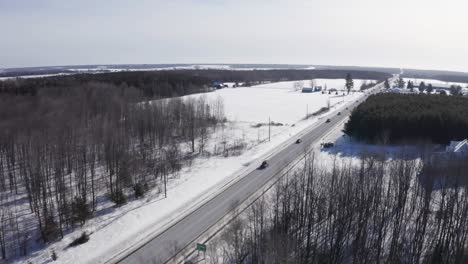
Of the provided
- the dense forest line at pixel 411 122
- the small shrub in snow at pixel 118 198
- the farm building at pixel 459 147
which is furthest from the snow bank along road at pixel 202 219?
the farm building at pixel 459 147

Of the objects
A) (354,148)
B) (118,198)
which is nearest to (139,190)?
(118,198)

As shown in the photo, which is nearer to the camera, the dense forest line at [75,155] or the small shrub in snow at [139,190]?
the dense forest line at [75,155]

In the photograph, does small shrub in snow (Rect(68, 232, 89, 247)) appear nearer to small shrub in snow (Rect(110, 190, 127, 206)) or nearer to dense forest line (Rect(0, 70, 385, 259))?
dense forest line (Rect(0, 70, 385, 259))

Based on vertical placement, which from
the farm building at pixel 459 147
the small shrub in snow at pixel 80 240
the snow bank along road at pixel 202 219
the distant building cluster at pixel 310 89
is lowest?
the small shrub in snow at pixel 80 240

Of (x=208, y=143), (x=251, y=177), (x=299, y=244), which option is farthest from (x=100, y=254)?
(x=208, y=143)

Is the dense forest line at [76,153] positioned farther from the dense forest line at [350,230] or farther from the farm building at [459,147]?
the farm building at [459,147]

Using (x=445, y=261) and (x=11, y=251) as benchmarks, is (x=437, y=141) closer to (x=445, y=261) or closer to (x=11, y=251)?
(x=445, y=261)
